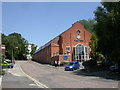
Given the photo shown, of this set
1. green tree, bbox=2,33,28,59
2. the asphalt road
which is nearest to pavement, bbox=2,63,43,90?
the asphalt road

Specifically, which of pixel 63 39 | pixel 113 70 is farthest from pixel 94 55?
pixel 63 39

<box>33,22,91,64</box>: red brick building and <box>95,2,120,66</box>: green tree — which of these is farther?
<box>33,22,91,64</box>: red brick building

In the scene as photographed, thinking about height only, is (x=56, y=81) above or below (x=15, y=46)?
below

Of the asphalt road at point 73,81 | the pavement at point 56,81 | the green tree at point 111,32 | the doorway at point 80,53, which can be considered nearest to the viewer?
the asphalt road at point 73,81

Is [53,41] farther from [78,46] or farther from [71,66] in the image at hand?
[71,66]

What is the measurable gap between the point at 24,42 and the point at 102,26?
8144 cm

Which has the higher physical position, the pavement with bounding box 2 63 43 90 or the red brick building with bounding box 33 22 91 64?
the red brick building with bounding box 33 22 91 64

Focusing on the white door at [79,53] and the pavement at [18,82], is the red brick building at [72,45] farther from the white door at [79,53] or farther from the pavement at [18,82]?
the pavement at [18,82]

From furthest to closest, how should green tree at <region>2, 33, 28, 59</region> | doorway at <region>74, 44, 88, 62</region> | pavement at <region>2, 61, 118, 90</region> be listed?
1. green tree at <region>2, 33, 28, 59</region>
2. doorway at <region>74, 44, 88, 62</region>
3. pavement at <region>2, 61, 118, 90</region>

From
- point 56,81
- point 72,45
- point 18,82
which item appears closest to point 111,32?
point 56,81

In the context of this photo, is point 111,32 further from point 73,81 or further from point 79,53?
point 79,53

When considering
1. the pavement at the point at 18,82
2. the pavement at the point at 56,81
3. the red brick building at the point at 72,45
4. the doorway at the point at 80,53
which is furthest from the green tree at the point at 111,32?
the red brick building at the point at 72,45

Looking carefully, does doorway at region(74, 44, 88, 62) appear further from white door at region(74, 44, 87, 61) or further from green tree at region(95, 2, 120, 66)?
green tree at region(95, 2, 120, 66)

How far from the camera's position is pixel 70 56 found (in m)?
65.0
